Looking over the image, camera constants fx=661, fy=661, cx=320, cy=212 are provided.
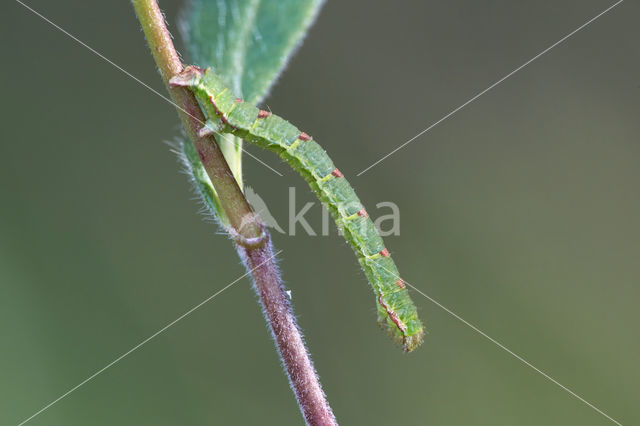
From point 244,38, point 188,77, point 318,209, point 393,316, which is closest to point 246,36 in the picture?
point 244,38

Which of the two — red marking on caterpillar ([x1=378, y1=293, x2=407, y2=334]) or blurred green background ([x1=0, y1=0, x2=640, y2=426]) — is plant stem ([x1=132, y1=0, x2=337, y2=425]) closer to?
red marking on caterpillar ([x1=378, y1=293, x2=407, y2=334])

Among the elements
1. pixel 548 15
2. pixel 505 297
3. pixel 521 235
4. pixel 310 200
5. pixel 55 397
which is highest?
pixel 548 15

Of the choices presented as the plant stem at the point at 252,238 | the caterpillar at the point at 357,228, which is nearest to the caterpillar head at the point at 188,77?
the plant stem at the point at 252,238

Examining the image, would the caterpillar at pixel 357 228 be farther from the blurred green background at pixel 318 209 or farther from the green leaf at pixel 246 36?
the blurred green background at pixel 318 209

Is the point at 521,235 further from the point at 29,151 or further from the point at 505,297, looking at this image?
the point at 29,151

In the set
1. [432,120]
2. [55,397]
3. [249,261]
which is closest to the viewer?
[249,261]

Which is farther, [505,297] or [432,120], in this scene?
[432,120]

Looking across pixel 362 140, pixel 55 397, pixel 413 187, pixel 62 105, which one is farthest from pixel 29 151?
pixel 413 187
